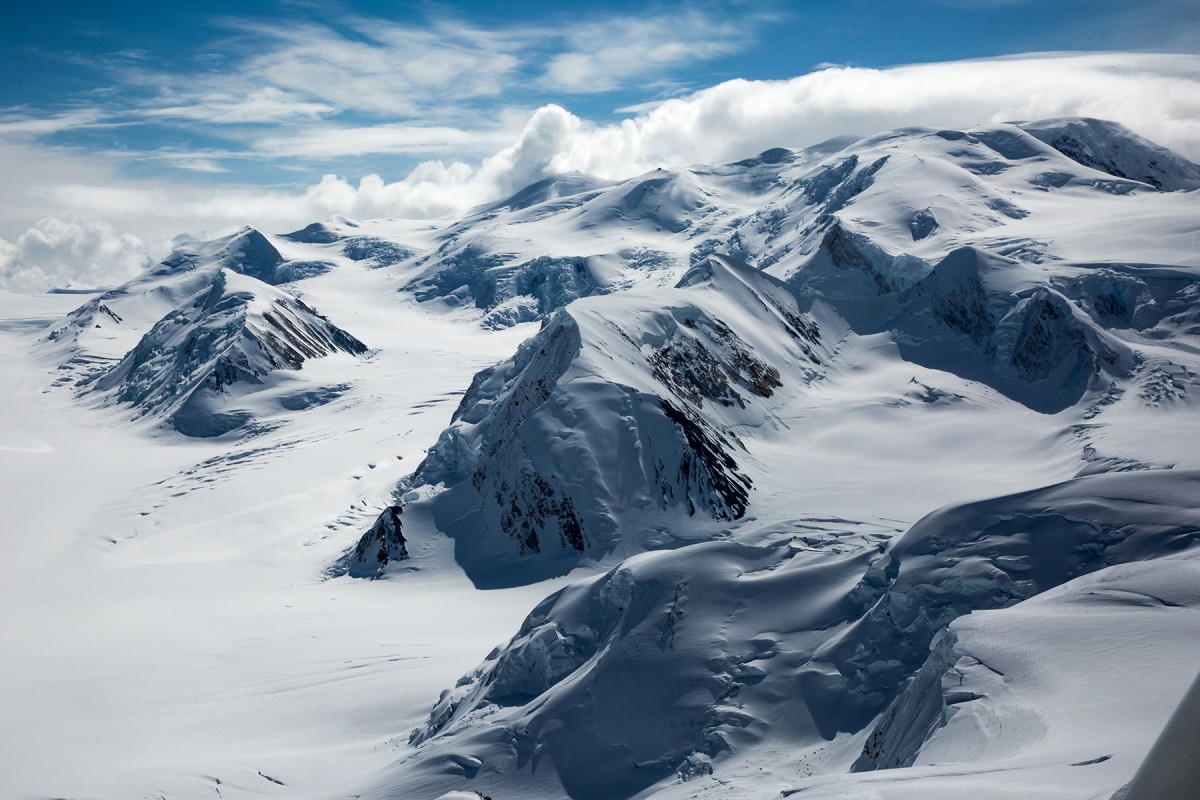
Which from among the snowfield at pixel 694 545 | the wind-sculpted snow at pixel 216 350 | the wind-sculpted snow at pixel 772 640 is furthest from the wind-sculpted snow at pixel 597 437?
the wind-sculpted snow at pixel 216 350

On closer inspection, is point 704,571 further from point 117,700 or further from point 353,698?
point 117,700

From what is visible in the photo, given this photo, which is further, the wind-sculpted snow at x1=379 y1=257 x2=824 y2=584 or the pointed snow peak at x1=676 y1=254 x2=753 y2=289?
the pointed snow peak at x1=676 y1=254 x2=753 y2=289

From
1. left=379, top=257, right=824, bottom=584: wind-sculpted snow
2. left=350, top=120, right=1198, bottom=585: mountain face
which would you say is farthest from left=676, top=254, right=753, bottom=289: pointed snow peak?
left=379, top=257, right=824, bottom=584: wind-sculpted snow

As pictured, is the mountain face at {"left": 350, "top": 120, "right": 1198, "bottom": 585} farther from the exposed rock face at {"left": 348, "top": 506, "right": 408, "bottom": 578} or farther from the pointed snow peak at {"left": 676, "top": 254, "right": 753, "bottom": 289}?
the exposed rock face at {"left": 348, "top": 506, "right": 408, "bottom": 578}

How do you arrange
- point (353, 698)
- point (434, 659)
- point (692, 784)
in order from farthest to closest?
point (434, 659), point (353, 698), point (692, 784)

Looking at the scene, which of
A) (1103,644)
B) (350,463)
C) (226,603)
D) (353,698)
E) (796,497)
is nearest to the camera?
(1103,644)

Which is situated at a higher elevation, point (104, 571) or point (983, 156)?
point (983, 156)

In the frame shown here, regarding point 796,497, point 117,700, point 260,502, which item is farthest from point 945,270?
point 117,700
